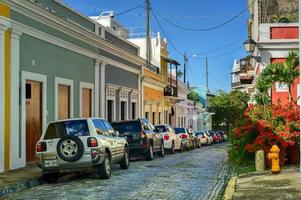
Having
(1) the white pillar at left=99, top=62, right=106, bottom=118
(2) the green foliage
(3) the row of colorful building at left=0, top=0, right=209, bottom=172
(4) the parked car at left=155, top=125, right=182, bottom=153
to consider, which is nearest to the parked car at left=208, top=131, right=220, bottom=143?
(2) the green foliage

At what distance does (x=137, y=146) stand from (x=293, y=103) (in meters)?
6.91

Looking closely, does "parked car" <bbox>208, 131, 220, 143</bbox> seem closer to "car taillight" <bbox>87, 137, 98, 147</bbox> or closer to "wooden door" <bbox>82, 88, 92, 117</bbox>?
"wooden door" <bbox>82, 88, 92, 117</bbox>

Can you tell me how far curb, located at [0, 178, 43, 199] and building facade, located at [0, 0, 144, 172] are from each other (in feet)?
6.59

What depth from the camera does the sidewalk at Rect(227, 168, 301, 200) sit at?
10.1m

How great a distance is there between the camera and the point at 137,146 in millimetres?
21422

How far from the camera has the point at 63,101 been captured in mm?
21906

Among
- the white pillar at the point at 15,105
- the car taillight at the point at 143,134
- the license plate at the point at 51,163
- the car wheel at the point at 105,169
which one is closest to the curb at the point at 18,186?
the license plate at the point at 51,163

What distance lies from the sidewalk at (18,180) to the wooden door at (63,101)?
4.81 meters

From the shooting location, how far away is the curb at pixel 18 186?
12538mm

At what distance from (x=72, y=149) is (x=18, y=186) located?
5.46ft

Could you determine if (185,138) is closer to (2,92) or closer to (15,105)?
(15,105)

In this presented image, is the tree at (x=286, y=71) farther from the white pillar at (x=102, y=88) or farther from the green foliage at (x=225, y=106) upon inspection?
the green foliage at (x=225, y=106)

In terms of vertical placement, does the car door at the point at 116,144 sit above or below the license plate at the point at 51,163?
above

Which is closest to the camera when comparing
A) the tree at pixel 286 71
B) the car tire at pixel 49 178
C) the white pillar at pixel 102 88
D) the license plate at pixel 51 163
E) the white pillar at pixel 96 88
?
the license plate at pixel 51 163
